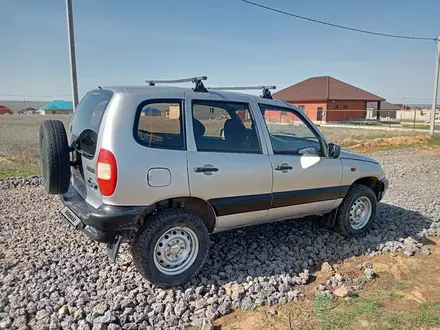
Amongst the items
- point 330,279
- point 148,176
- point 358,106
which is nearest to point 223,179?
point 148,176

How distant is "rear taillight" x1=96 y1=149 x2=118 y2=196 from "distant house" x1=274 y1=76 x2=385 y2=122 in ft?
132

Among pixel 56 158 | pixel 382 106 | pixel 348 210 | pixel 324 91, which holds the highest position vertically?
pixel 324 91

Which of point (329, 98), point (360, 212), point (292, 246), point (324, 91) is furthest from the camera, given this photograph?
point (324, 91)

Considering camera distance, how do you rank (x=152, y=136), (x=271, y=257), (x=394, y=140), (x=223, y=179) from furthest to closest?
1. (x=394, y=140)
2. (x=271, y=257)
3. (x=223, y=179)
4. (x=152, y=136)

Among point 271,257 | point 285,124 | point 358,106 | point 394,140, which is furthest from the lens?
point 358,106

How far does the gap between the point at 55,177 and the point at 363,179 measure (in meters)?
4.11

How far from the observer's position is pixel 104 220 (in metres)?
3.10

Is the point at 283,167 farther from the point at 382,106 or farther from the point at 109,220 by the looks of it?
the point at 382,106

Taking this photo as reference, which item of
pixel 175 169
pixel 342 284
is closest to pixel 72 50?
pixel 175 169

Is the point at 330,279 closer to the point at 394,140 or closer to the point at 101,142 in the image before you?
the point at 101,142

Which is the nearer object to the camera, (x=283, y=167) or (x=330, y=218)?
(x=283, y=167)

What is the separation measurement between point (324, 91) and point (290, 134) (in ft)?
143

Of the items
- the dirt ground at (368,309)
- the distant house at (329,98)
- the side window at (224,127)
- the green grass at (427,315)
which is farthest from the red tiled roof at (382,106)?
the green grass at (427,315)

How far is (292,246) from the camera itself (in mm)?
4547
